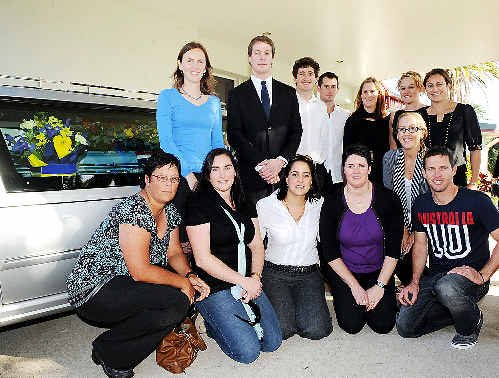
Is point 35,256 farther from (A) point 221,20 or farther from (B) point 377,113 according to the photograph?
(A) point 221,20

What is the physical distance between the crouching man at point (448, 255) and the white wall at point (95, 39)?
4688mm

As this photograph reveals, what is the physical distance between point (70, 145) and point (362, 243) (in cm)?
220

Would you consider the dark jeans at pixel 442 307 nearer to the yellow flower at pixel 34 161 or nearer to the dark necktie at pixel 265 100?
the dark necktie at pixel 265 100

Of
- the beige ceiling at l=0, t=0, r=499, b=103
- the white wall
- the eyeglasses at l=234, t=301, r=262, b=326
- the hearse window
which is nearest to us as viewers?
the hearse window

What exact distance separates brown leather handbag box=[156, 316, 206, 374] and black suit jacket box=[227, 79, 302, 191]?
1.29 m

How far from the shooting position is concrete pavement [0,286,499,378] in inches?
97.4

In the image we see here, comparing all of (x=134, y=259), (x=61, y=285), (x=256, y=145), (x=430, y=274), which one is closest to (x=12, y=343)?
(x=61, y=285)

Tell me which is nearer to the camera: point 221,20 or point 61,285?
point 61,285

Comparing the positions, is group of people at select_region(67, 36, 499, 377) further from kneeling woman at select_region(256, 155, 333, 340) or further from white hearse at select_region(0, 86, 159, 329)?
white hearse at select_region(0, 86, 159, 329)

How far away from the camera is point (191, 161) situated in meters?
2.91

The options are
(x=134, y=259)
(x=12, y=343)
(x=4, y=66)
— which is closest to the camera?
(x=134, y=259)

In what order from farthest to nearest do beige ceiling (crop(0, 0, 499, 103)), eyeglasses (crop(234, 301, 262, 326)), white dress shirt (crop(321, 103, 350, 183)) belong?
beige ceiling (crop(0, 0, 499, 103)) < white dress shirt (crop(321, 103, 350, 183)) < eyeglasses (crop(234, 301, 262, 326))

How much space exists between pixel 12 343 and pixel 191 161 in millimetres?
1778

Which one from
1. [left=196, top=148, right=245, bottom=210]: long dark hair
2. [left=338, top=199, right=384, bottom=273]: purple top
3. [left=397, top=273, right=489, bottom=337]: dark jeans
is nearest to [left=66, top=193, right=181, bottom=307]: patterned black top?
[left=196, top=148, right=245, bottom=210]: long dark hair
